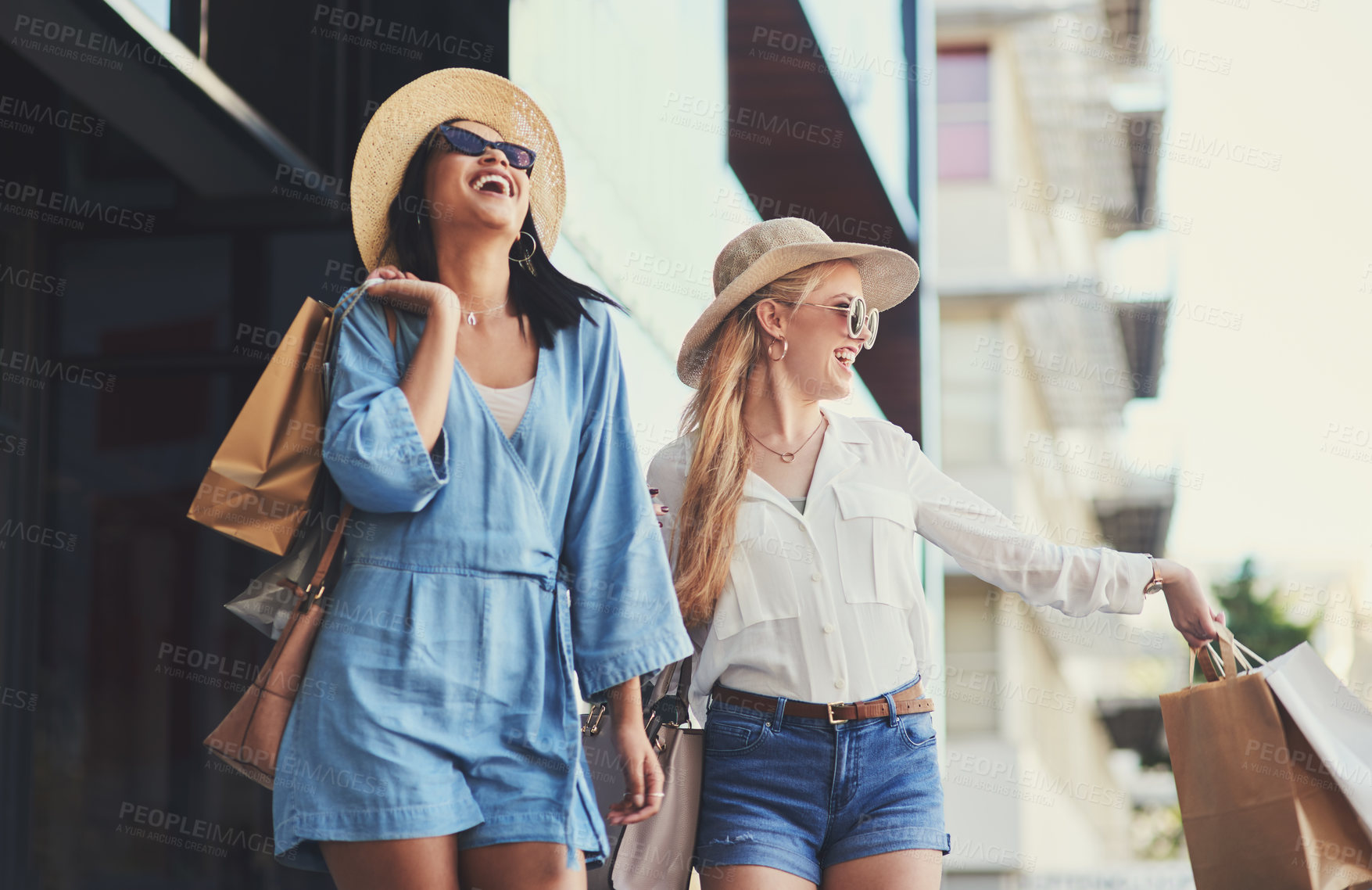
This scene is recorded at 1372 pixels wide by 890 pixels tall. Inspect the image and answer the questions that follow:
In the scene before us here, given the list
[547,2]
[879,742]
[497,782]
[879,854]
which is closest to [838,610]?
[879,742]

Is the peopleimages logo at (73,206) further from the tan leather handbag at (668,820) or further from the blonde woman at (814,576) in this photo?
the tan leather handbag at (668,820)

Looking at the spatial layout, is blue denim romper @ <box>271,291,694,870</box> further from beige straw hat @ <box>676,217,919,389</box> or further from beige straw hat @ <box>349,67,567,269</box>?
beige straw hat @ <box>676,217,919,389</box>

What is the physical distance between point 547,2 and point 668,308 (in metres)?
1.71

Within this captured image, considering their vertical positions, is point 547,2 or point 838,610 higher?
point 547,2

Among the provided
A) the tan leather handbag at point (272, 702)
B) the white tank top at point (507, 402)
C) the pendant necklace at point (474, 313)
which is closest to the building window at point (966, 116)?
the pendant necklace at point (474, 313)

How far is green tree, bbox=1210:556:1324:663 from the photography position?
137 ft

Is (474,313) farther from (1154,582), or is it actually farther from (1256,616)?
(1256,616)

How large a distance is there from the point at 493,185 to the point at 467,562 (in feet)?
2.56

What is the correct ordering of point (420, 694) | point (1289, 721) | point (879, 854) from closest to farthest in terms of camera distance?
point (420, 694) → point (879, 854) → point (1289, 721)

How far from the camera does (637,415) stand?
5617mm

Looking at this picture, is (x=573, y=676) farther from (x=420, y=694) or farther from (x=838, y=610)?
(x=838, y=610)

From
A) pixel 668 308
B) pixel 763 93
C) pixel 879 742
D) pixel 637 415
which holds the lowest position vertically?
pixel 879 742

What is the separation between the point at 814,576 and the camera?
10.6ft

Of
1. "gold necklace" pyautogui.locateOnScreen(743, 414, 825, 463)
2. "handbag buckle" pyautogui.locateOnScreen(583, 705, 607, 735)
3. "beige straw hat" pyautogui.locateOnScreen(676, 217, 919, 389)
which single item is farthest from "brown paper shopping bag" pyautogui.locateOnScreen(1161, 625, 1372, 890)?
"handbag buckle" pyautogui.locateOnScreen(583, 705, 607, 735)
